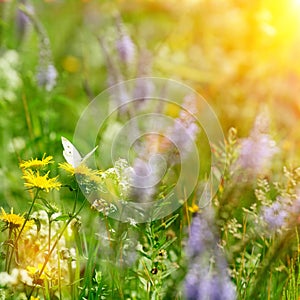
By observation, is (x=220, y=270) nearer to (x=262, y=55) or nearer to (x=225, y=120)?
(x=225, y=120)

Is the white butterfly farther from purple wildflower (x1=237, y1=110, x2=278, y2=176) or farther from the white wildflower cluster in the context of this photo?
the white wildflower cluster

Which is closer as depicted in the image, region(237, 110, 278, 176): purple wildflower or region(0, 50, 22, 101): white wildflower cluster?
region(237, 110, 278, 176): purple wildflower

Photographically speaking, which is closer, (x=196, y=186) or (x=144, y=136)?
(x=196, y=186)

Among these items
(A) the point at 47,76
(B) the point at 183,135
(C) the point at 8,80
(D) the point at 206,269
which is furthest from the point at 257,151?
(C) the point at 8,80

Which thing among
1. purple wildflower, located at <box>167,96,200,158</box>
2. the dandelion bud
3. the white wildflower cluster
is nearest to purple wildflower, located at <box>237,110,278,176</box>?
purple wildflower, located at <box>167,96,200,158</box>

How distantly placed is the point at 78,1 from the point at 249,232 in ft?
8.52

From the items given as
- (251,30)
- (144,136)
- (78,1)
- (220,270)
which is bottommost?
(220,270)

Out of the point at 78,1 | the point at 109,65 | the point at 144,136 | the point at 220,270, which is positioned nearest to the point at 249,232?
the point at 220,270

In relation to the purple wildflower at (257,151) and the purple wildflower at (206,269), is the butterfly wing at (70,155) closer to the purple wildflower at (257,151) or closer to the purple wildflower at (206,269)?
the purple wildflower at (206,269)

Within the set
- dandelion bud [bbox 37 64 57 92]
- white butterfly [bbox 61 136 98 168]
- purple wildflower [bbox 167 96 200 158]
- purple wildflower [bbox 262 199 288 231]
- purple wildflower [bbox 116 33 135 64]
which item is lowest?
purple wildflower [bbox 262 199 288 231]

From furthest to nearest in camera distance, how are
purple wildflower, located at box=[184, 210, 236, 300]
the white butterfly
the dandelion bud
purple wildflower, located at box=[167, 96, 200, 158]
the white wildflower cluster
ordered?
1. the white wildflower cluster
2. the dandelion bud
3. purple wildflower, located at box=[167, 96, 200, 158]
4. purple wildflower, located at box=[184, 210, 236, 300]
5. the white butterfly

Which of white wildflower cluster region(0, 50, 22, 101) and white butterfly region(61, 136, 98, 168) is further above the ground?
white wildflower cluster region(0, 50, 22, 101)

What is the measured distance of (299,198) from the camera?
56.9 inches

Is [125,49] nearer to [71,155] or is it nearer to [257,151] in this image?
[257,151]
